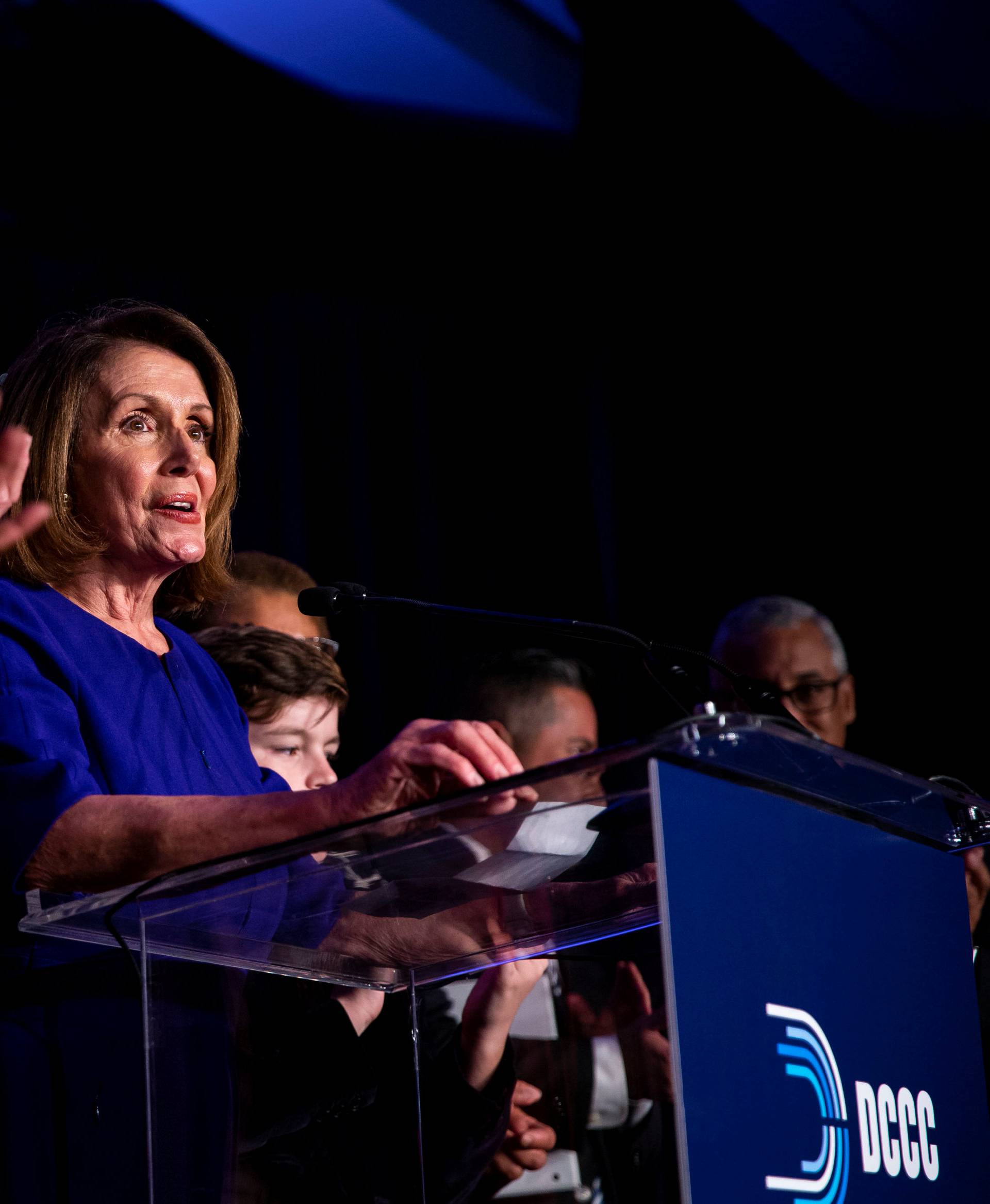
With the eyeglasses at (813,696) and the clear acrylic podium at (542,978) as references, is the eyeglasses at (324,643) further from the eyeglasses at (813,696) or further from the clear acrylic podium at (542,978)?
the clear acrylic podium at (542,978)

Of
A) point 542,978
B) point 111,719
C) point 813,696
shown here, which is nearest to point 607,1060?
point 542,978

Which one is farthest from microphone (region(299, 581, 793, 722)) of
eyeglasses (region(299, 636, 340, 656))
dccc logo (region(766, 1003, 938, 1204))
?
eyeglasses (region(299, 636, 340, 656))

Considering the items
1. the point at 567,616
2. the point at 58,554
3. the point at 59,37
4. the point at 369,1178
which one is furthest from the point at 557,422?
the point at 369,1178

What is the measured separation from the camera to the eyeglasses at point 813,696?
12.0ft

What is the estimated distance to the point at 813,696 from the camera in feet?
12.1

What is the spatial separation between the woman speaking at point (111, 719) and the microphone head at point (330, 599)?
148 millimetres

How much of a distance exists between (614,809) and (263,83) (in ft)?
10.7

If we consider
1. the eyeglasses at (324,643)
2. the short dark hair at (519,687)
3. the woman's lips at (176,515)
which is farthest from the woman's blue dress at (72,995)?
the short dark hair at (519,687)

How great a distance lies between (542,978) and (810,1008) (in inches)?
9.8

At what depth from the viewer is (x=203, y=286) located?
3979mm

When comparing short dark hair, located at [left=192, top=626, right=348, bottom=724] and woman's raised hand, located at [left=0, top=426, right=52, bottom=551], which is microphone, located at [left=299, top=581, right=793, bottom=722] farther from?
short dark hair, located at [left=192, top=626, right=348, bottom=724]

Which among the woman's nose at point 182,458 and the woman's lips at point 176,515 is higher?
the woman's nose at point 182,458

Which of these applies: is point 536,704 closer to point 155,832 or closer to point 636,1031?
point 155,832

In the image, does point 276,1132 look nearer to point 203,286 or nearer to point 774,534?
point 203,286
